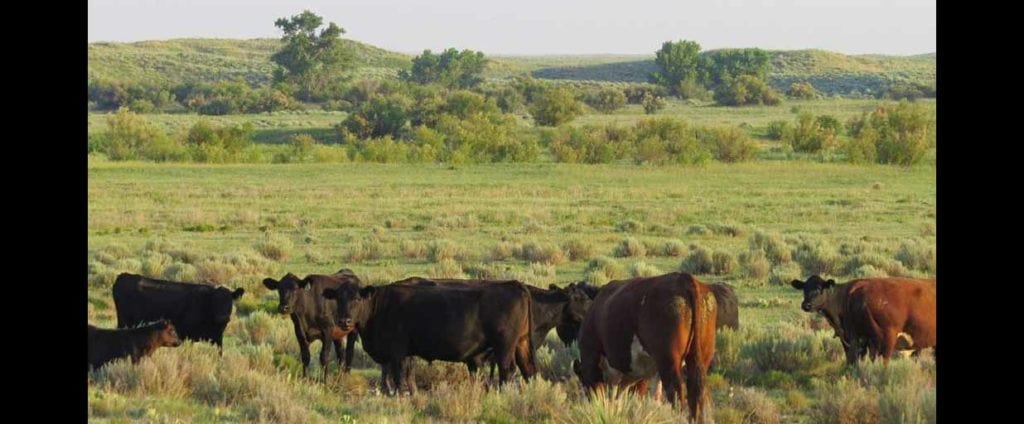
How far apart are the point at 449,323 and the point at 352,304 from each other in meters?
0.93

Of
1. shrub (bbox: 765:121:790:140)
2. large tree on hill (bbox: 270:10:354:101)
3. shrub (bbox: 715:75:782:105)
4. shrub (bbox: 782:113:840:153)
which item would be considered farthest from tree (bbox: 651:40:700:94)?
shrub (bbox: 782:113:840:153)

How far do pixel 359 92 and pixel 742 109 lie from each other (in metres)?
31.4

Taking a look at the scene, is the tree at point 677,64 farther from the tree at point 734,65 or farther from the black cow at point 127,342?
the black cow at point 127,342

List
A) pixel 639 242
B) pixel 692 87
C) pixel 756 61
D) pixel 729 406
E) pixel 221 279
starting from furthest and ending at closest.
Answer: pixel 756 61
pixel 692 87
pixel 639 242
pixel 221 279
pixel 729 406

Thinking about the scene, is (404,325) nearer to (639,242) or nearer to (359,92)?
(639,242)

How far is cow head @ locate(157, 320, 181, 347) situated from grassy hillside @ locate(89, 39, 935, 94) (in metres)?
118

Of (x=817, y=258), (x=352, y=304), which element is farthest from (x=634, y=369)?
(x=817, y=258)

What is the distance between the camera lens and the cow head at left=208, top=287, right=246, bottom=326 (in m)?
14.3

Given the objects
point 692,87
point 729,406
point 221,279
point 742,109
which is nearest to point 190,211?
point 221,279

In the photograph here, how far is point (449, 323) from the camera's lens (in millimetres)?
11984

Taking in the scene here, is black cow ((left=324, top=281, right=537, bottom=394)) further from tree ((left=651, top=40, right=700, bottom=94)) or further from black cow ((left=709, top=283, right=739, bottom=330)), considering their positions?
tree ((left=651, top=40, right=700, bottom=94))

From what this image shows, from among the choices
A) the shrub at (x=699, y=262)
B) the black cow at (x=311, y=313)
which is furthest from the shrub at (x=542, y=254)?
the black cow at (x=311, y=313)

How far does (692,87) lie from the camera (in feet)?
380
